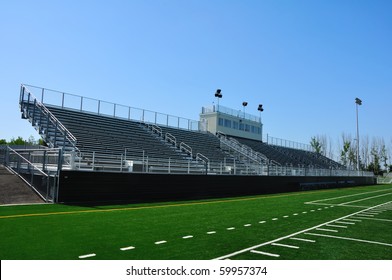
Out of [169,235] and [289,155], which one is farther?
[289,155]

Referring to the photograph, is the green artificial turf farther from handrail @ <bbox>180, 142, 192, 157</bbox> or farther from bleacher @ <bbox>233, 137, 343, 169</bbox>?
bleacher @ <bbox>233, 137, 343, 169</bbox>

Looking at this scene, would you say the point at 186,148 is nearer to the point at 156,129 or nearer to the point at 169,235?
the point at 156,129

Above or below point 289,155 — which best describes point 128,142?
below

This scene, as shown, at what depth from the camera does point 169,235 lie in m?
7.94

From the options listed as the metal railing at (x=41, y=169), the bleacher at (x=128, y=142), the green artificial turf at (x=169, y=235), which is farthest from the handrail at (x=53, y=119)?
the green artificial turf at (x=169, y=235)

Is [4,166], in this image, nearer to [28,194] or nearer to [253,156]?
[28,194]

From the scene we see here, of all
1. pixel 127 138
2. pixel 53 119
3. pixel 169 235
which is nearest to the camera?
pixel 169 235

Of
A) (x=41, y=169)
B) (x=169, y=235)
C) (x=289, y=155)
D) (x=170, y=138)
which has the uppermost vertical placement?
(x=170, y=138)

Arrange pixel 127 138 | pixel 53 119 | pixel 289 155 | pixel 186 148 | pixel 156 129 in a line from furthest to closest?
pixel 289 155, pixel 156 129, pixel 186 148, pixel 127 138, pixel 53 119

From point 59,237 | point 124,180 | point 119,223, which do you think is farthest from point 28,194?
point 59,237

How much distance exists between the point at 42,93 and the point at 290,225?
22.1m

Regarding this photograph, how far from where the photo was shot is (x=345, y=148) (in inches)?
2906

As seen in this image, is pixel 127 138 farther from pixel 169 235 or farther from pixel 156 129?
pixel 169 235

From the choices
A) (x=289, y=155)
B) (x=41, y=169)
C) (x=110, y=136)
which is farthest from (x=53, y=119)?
(x=289, y=155)
